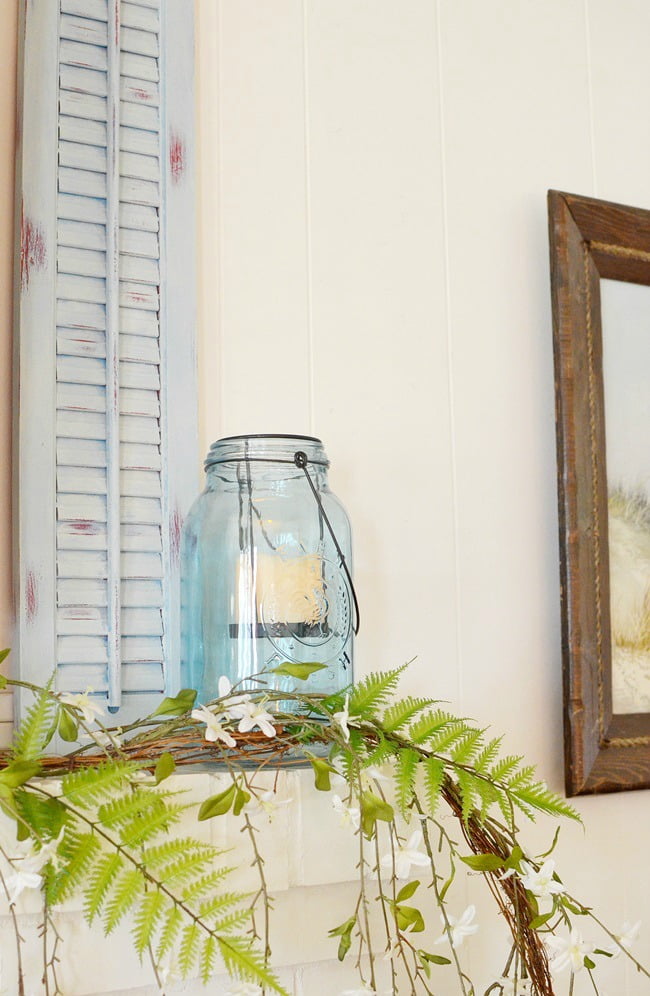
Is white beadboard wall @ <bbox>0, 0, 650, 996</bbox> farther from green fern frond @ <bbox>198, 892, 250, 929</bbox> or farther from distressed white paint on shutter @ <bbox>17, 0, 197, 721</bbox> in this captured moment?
green fern frond @ <bbox>198, 892, 250, 929</bbox>

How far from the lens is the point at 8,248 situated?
37.6 inches

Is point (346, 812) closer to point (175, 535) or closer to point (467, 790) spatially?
point (467, 790)

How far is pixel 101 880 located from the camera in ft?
2.23

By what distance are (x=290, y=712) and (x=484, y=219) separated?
63 centimetres

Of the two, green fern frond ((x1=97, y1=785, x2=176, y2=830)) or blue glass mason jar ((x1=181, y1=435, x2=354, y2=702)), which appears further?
blue glass mason jar ((x1=181, y1=435, x2=354, y2=702))

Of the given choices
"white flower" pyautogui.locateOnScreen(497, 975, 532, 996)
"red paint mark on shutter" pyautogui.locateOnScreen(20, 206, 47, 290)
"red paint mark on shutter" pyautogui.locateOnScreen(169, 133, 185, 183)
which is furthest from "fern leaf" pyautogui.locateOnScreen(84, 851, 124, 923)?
"red paint mark on shutter" pyautogui.locateOnScreen(169, 133, 185, 183)

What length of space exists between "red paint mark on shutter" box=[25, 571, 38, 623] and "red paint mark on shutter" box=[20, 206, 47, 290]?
25cm

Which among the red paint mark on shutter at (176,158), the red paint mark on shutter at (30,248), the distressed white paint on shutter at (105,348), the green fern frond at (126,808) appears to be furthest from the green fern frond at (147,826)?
the red paint mark on shutter at (176,158)

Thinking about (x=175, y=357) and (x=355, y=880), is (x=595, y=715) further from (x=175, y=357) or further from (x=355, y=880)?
(x=175, y=357)

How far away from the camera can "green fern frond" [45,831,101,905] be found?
2.25 ft

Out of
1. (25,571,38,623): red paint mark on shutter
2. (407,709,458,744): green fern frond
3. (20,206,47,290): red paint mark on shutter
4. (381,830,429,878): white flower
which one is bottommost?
(381,830,429,878): white flower

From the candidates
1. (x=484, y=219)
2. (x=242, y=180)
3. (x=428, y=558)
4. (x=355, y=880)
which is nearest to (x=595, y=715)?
(x=428, y=558)

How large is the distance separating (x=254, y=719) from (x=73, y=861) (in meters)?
0.15

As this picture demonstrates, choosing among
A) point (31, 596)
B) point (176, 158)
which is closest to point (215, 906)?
point (31, 596)
